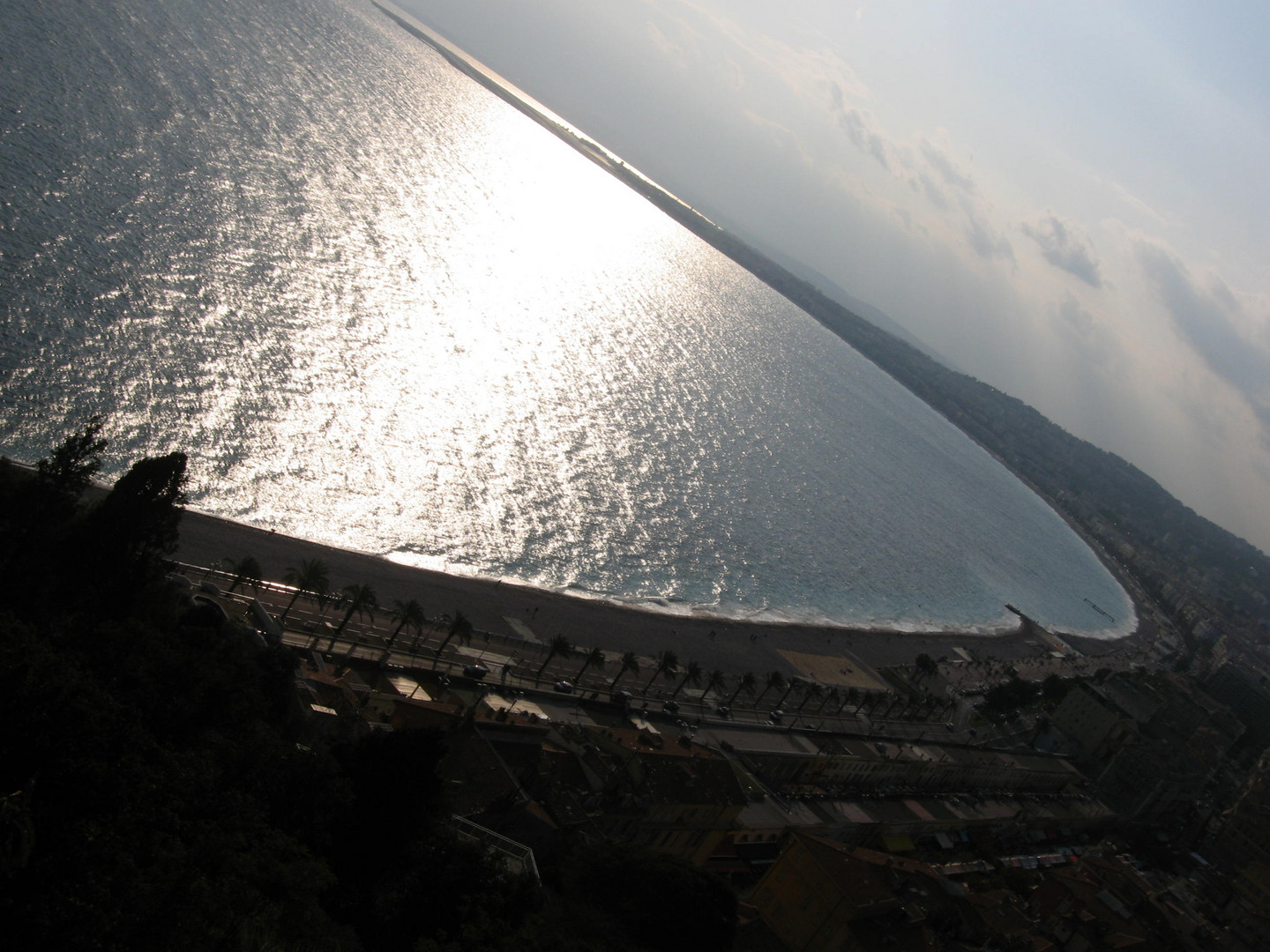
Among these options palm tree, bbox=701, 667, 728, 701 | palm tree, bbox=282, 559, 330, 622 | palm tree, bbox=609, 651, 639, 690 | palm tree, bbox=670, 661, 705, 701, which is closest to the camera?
palm tree, bbox=282, 559, 330, 622

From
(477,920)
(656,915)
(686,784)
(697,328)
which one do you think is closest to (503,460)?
(686,784)

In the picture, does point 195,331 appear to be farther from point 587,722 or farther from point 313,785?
point 313,785

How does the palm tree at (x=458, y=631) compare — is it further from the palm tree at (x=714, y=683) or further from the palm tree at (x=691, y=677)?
the palm tree at (x=714, y=683)

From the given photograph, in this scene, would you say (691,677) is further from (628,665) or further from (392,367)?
(392,367)

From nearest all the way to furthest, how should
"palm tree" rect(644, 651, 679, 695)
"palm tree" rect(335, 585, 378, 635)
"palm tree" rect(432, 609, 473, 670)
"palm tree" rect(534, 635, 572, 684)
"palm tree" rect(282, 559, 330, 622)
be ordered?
"palm tree" rect(282, 559, 330, 622), "palm tree" rect(335, 585, 378, 635), "palm tree" rect(432, 609, 473, 670), "palm tree" rect(534, 635, 572, 684), "palm tree" rect(644, 651, 679, 695)

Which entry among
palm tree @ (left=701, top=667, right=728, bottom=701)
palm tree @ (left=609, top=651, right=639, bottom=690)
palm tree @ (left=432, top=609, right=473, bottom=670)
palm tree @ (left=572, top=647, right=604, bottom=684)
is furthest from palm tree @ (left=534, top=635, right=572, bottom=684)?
palm tree @ (left=701, top=667, right=728, bottom=701)

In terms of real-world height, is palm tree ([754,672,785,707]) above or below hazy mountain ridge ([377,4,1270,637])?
below

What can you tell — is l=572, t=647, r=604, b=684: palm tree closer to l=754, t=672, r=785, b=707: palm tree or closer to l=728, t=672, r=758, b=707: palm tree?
l=728, t=672, r=758, b=707: palm tree
